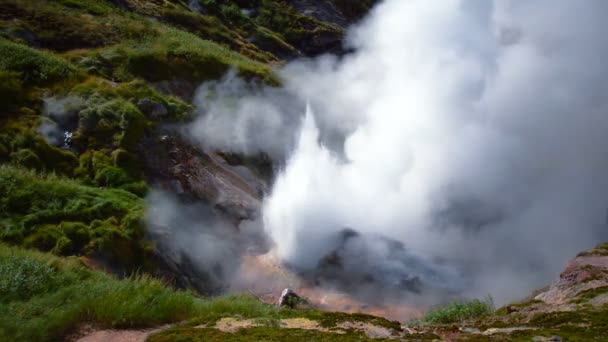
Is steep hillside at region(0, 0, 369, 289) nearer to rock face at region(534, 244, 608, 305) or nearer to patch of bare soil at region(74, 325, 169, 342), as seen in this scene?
patch of bare soil at region(74, 325, 169, 342)

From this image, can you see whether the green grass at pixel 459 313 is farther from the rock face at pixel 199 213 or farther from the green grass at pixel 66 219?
the green grass at pixel 66 219

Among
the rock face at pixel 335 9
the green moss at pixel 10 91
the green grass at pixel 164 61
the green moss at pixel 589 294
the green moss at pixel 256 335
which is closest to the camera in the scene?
the green moss at pixel 256 335

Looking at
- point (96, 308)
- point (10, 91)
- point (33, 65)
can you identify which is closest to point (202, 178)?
point (10, 91)

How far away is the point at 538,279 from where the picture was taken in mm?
13461

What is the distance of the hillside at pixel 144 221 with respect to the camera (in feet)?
17.8

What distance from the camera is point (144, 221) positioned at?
11.7 m

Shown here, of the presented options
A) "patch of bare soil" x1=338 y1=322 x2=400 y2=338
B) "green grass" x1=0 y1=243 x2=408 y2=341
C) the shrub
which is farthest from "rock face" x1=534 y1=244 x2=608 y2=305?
the shrub

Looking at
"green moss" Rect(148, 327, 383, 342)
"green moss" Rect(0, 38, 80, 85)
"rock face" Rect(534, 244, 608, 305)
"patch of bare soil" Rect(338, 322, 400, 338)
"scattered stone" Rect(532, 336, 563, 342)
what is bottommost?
"green moss" Rect(148, 327, 383, 342)

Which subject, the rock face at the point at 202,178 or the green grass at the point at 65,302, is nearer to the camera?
the green grass at the point at 65,302

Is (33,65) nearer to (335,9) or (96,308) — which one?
(96,308)

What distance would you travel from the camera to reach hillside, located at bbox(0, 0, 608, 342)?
544 cm

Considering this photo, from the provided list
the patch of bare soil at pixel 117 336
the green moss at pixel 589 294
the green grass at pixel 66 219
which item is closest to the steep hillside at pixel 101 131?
the green grass at pixel 66 219

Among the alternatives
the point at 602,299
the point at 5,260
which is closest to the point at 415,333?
the point at 602,299

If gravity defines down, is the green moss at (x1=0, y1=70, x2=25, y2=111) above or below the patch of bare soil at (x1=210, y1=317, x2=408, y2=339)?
above
